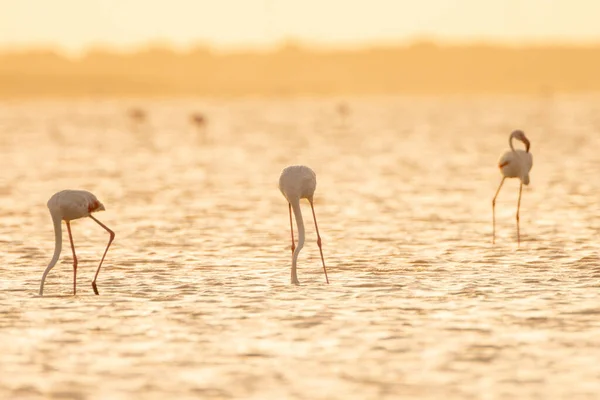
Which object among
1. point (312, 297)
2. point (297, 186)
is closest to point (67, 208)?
point (297, 186)

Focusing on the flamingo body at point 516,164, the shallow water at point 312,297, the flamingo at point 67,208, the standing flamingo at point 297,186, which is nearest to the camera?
the shallow water at point 312,297

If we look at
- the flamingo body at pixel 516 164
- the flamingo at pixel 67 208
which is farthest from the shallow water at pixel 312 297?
the flamingo body at pixel 516 164

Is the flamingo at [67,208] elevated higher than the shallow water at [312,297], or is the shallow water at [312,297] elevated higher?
the flamingo at [67,208]

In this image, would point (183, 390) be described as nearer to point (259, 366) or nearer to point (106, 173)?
point (259, 366)

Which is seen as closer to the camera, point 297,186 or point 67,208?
point 67,208

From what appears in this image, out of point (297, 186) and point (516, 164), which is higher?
point (516, 164)

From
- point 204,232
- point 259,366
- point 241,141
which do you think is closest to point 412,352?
point 259,366

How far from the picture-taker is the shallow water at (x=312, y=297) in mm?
8062

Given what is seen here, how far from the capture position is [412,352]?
876cm

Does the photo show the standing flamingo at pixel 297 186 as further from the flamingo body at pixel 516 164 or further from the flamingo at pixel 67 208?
the flamingo body at pixel 516 164

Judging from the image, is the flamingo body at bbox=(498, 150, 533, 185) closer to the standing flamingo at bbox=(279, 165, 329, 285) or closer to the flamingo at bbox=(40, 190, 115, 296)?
the standing flamingo at bbox=(279, 165, 329, 285)

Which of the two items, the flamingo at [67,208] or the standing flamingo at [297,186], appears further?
the standing flamingo at [297,186]

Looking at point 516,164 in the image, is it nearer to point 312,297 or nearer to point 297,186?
point 297,186

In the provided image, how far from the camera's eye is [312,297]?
11.1m
